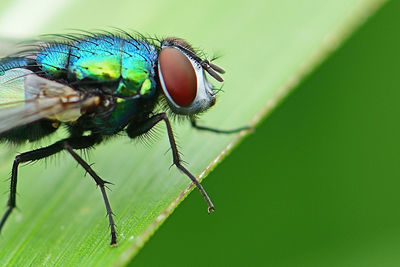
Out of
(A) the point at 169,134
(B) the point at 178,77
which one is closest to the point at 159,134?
(A) the point at 169,134

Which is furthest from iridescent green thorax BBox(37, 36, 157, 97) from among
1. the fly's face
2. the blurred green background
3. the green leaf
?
the blurred green background

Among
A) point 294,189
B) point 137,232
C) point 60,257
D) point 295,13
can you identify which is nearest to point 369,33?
point 295,13

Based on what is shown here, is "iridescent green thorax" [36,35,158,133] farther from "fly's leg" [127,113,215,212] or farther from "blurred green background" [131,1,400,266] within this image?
"blurred green background" [131,1,400,266]

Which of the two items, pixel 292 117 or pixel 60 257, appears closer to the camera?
pixel 60 257

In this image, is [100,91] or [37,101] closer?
[37,101]

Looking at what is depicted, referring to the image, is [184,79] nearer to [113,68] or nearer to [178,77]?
[178,77]

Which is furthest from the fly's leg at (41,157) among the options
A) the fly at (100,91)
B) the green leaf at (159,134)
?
the green leaf at (159,134)

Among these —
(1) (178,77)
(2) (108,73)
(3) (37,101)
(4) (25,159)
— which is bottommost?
(4) (25,159)

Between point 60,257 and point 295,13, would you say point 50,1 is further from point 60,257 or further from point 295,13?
point 60,257
